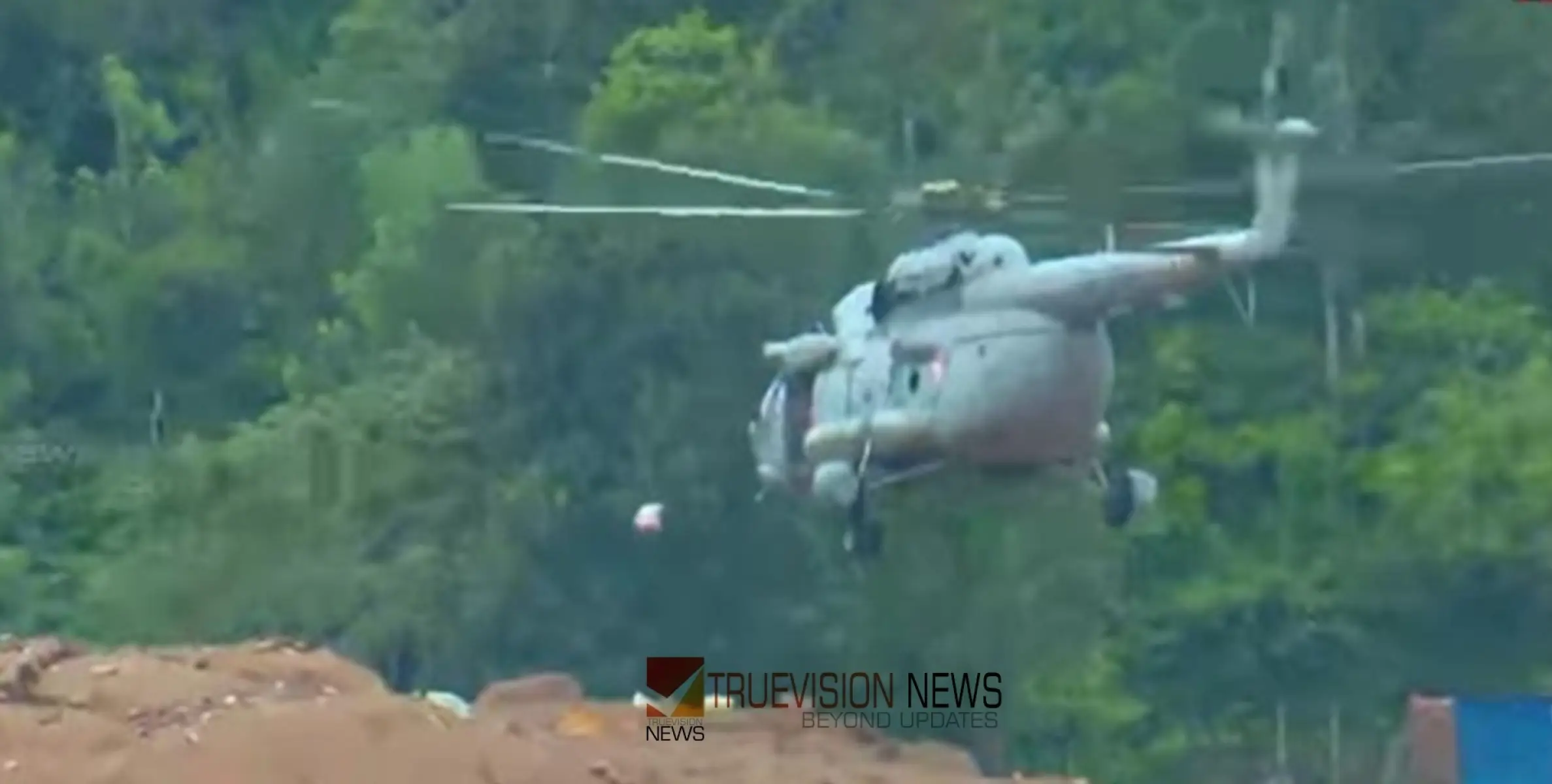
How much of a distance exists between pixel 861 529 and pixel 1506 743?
4.14 meters

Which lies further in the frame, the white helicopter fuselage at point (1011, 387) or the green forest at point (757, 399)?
the green forest at point (757, 399)

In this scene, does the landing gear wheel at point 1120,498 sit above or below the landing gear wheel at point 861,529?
above

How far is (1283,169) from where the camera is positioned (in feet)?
43.6

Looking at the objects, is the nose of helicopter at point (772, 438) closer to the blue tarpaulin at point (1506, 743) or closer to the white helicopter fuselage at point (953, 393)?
the white helicopter fuselage at point (953, 393)

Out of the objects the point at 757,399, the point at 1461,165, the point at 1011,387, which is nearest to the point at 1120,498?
the point at 1011,387

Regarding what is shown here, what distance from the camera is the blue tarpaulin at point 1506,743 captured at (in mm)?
17953

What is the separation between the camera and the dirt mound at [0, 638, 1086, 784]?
1326cm

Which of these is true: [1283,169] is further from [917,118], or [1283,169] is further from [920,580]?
[917,118]

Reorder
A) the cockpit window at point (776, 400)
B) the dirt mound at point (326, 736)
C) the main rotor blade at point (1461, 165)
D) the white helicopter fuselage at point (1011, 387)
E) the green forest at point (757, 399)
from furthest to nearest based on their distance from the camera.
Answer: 1. the green forest at point (757, 399)
2. the cockpit window at point (776, 400)
3. the white helicopter fuselage at point (1011, 387)
4. the dirt mound at point (326, 736)
5. the main rotor blade at point (1461, 165)

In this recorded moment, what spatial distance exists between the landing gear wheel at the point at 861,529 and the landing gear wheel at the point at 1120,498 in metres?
1.05

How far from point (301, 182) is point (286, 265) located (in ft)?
2.79

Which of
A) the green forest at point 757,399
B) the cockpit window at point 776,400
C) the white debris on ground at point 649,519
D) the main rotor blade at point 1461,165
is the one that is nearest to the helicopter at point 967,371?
the cockpit window at point 776,400

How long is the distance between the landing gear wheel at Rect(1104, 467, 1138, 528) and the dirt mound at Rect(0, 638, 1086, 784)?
1776mm

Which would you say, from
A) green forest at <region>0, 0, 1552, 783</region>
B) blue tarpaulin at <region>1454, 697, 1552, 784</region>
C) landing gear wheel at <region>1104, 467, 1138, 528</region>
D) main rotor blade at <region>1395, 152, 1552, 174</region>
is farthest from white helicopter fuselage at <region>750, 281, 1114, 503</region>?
green forest at <region>0, 0, 1552, 783</region>
